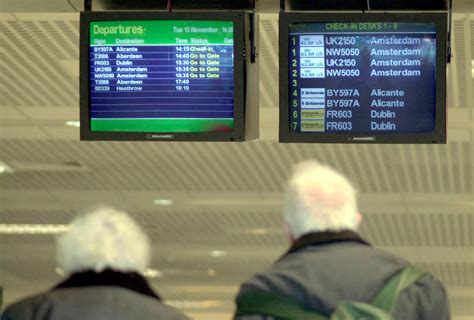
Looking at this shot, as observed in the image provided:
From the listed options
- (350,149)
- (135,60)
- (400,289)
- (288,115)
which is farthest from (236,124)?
(350,149)

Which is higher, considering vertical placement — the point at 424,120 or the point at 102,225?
the point at 424,120

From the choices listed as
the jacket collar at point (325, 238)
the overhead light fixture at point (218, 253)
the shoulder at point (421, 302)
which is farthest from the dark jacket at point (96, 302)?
the overhead light fixture at point (218, 253)

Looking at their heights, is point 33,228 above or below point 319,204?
below

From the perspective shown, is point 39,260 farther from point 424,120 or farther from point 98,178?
point 424,120

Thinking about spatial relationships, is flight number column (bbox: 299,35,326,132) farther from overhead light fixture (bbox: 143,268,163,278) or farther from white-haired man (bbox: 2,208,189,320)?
overhead light fixture (bbox: 143,268,163,278)

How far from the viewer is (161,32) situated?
5.77 meters

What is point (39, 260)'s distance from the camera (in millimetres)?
17938

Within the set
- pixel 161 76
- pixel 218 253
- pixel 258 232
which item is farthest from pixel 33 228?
pixel 161 76

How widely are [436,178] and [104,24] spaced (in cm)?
692

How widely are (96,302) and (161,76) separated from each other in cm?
225

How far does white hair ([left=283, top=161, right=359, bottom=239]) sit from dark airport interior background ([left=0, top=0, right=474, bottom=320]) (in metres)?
2.76

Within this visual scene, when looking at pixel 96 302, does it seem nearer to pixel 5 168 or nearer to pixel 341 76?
pixel 341 76

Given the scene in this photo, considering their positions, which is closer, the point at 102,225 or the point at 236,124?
the point at 102,225

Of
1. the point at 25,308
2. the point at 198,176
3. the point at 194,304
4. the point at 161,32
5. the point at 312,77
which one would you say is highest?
the point at 161,32
